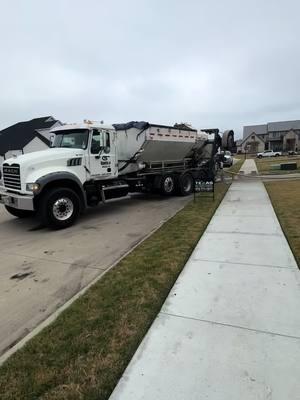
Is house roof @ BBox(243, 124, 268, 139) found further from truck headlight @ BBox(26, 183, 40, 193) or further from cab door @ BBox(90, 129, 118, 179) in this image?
truck headlight @ BBox(26, 183, 40, 193)

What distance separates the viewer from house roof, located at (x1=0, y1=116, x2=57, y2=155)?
32.8m

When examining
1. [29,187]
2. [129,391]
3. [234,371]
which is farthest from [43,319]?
[29,187]

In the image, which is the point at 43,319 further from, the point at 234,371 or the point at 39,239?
the point at 39,239

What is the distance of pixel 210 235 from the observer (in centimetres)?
599

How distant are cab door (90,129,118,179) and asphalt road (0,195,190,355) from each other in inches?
50.7

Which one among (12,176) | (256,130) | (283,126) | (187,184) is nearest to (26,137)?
(187,184)

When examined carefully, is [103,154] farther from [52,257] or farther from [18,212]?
[52,257]

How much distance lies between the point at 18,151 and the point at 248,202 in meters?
29.2

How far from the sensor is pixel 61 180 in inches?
297

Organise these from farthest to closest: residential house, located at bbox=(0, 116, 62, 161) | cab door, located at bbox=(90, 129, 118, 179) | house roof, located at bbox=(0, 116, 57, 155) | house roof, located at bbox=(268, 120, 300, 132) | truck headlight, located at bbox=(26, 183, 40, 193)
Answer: house roof, located at bbox=(268, 120, 300, 132)
house roof, located at bbox=(0, 116, 57, 155)
residential house, located at bbox=(0, 116, 62, 161)
cab door, located at bbox=(90, 129, 118, 179)
truck headlight, located at bbox=(26, 183, 40, 193)

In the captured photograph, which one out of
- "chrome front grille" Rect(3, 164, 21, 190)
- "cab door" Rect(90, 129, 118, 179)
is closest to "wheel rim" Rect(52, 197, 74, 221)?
"chrome front grille" Rect(3, 164, 21, 190)

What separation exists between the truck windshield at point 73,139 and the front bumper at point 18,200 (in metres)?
2.07

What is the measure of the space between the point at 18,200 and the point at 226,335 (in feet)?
19.4

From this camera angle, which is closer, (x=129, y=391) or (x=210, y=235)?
(x=129, y=391)
